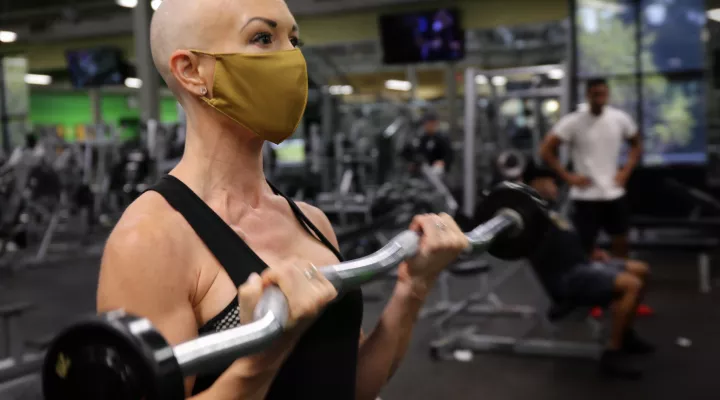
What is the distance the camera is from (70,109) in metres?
21.9

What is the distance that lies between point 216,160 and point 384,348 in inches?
14.2

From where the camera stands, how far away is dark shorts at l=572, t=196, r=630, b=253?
173 inches

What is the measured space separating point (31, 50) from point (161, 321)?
14668mm

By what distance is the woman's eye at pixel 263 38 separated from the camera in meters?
0.78

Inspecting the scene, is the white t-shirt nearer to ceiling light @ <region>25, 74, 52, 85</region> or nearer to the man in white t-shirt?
the man in white t-shirt

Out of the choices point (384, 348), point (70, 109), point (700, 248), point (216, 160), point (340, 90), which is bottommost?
point (700, 248)

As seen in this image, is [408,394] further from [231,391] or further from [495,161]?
[495,161]

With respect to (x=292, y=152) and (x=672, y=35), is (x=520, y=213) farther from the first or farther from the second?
(x=292, y=152)

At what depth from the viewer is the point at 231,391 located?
66 cm

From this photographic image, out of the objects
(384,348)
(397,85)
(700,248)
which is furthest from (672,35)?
(397,85)

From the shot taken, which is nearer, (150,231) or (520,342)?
(150,231)

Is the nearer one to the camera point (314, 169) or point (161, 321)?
point (161, 321)

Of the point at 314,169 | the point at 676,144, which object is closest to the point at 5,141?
the point at 314,169

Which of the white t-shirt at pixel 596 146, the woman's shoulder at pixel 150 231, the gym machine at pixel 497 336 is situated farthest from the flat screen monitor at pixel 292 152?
the woman's shoulder at pixel 150 231
